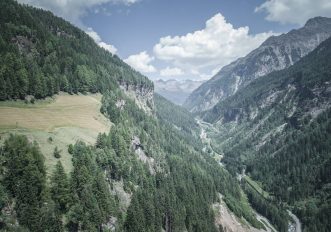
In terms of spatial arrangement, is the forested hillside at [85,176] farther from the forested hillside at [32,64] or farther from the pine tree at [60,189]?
the forested hillside at [32,64]

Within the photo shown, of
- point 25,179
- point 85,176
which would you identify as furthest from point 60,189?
point 85,176

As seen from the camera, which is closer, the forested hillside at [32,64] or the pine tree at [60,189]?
the pine tree at [60,189]

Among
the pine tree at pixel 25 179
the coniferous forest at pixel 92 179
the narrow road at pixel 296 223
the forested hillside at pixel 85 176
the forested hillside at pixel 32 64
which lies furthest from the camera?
the narrow road at pixel 296 223

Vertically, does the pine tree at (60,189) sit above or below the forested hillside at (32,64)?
below

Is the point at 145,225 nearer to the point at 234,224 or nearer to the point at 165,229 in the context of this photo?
the point at 165,229

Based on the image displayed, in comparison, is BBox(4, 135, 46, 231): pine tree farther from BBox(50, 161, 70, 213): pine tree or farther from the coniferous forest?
BBox(50, 161, 70, 213): pine tree

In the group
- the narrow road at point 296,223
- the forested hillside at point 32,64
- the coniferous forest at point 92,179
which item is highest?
the forested hillside at point 32,64

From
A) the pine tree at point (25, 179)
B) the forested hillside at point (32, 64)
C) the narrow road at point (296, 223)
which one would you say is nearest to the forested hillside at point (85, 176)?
the pine tree at point (25, 179)

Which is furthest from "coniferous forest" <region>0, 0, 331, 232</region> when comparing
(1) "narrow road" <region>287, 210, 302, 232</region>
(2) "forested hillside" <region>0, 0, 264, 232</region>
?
(1) "narrow road" <region>287, 210, 302, 232</region>
